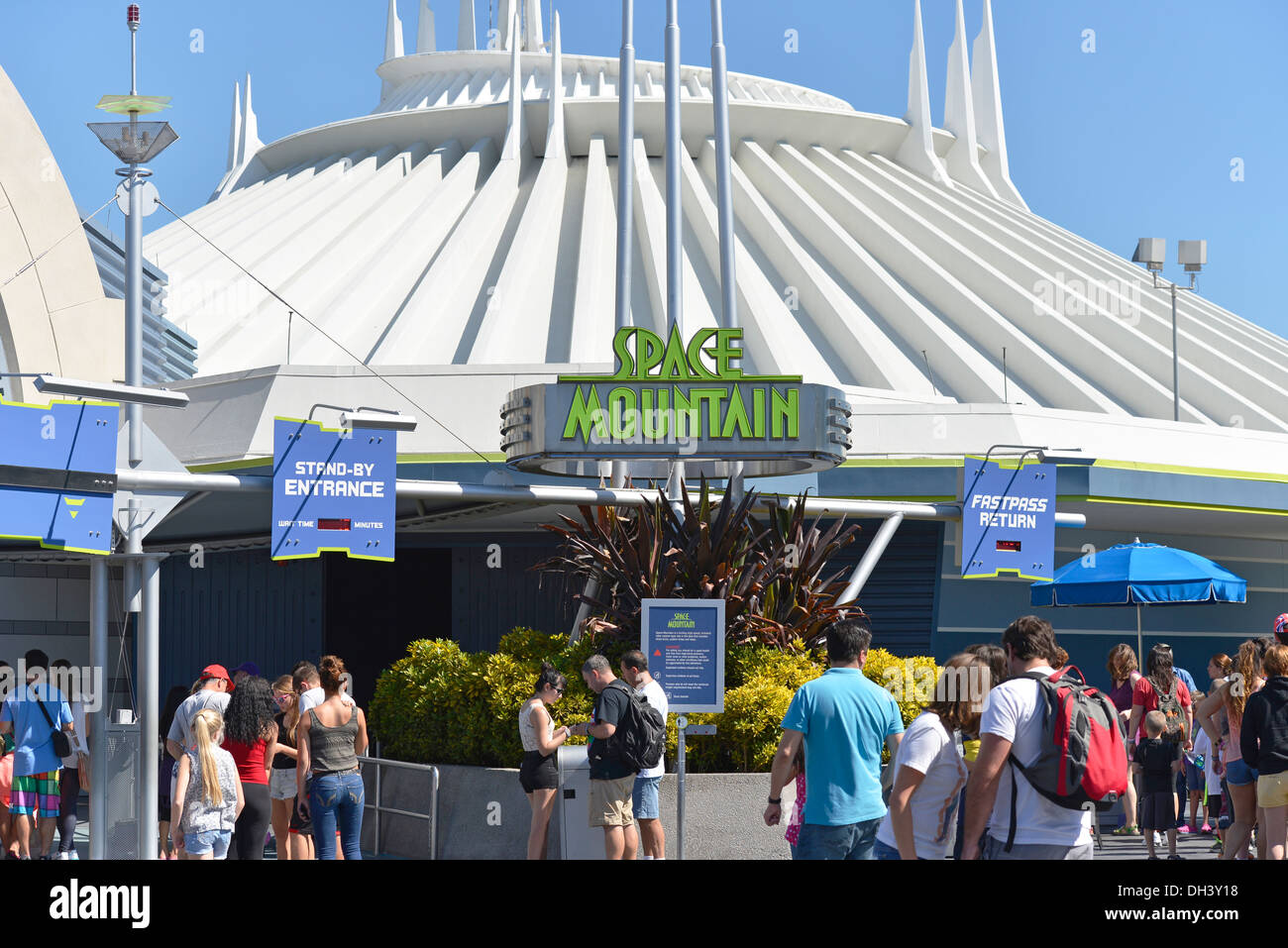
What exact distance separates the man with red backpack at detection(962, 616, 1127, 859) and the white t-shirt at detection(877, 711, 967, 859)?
0.37 meters

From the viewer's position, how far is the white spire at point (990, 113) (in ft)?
121

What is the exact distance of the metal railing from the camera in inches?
502

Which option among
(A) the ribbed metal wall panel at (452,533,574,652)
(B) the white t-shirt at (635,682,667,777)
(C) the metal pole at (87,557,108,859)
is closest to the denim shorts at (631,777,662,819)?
(B) the white t-shirt at (635,682,667,777)

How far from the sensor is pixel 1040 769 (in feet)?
21.9

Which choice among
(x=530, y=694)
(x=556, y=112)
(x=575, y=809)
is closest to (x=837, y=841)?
(x=575, y=809)

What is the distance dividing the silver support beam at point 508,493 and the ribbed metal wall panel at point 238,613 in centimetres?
789

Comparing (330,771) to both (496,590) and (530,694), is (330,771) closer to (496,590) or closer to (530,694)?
(530,694)

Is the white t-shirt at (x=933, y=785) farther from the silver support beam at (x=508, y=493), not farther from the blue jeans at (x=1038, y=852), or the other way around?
the silver support beam at (x=508, y=493)

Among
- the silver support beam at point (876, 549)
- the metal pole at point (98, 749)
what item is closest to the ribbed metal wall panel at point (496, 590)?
the silver support beam at point (876, 549)

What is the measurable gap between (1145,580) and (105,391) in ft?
34.0

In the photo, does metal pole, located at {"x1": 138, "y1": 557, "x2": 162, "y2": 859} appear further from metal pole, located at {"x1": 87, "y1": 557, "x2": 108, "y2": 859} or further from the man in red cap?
the man in red cap

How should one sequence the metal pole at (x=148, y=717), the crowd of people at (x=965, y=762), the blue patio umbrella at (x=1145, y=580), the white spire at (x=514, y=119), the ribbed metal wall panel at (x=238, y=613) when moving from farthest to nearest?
1. the white spire at (x=514, y=119)
2. the ribbed metal wall panel at (x=238, y=613)
3. the blue patio umbrella at (x=1145, y=580)
4. the metal pole at (x=148, y=717)
5. the crowd of people at (x=965, y=762)

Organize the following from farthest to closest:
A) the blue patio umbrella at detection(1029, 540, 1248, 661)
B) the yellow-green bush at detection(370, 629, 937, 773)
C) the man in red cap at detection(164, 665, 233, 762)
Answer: the blue patio umbrella at detection(1029, 540, 1248, 661), the yellow-green bush at detection(370, 629, 937, 773), the man in red cap at detection(164, 665, 233, 762)
